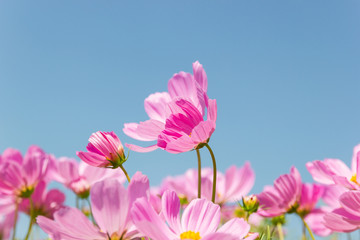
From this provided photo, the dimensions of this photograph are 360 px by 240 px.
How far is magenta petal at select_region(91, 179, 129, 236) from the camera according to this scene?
58cm

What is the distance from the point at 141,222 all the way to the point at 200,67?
339mm

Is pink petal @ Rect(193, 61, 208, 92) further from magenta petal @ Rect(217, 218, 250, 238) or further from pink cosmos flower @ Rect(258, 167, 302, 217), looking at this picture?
pink cosmos flower @ Rect(258, 167, 302, 217)

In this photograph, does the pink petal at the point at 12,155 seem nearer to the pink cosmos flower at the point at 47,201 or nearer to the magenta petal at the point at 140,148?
the pink cosmos flower at the point at 47,201

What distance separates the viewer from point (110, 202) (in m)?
0.58

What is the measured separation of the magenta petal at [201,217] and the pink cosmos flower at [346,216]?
0.28 metres

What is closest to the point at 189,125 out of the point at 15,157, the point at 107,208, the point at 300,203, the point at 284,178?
the point at 107,208

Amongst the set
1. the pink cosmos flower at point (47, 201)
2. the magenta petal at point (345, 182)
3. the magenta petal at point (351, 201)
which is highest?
the pink cosmos flower at point (47, 201)

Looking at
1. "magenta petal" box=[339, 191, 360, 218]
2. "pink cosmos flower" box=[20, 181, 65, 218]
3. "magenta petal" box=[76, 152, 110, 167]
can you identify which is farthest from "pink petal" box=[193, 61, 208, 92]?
"pink cosmos flower" box=[20, 181, 65, 218]

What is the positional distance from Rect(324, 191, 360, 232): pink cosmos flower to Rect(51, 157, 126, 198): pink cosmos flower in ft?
2.73

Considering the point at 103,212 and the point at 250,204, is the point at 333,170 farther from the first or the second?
the point at 103,212

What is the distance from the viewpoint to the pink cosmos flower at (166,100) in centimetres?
74

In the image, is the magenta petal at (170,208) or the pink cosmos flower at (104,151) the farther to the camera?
the pink cosmos flower at (104,151)

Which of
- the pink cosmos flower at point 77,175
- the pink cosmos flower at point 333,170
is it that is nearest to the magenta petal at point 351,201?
the pink cosmos flower at point 333,170

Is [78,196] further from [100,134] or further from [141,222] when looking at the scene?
[141,222]
